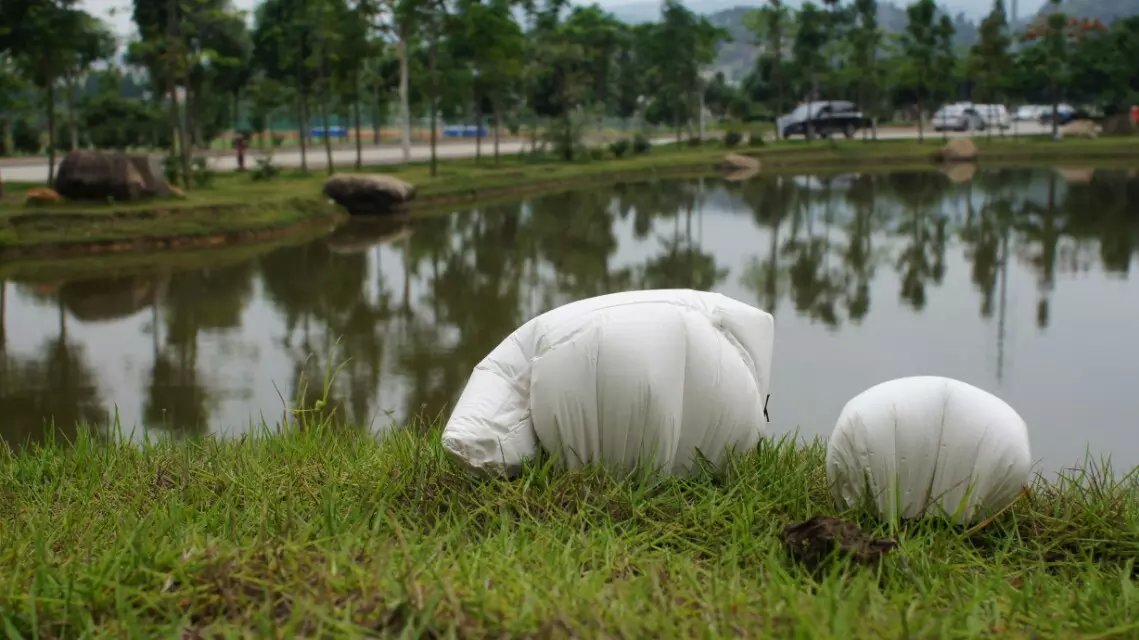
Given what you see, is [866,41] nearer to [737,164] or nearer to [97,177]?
[737,164]

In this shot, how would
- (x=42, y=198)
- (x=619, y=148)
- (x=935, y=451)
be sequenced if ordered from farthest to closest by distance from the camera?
(x=619, y=148) < (x=42, y=198) < (x=935, y=451)

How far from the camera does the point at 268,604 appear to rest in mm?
2400

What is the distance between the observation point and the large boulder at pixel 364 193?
66.3 feet

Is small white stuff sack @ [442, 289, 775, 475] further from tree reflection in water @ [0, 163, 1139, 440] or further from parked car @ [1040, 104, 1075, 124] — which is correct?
parked car @ [1040, 104, 1075, 124]

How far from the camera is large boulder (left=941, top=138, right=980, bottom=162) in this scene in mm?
32312

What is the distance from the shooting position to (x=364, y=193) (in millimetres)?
20219

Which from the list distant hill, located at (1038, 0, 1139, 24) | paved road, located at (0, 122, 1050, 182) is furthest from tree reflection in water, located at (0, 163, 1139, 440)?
distant hill, located at (1038, 0, 1139, 24)

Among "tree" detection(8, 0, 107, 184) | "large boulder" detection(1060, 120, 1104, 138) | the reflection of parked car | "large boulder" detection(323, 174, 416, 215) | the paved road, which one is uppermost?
"tree" detection(8, 0, 107, 184)

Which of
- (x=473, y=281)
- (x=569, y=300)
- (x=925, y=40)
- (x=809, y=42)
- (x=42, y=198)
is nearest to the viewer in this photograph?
(x=569, y=300)

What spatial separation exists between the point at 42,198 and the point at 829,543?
51.9ft

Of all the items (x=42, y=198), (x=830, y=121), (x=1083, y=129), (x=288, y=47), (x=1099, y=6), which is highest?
(x=1099, y=6)

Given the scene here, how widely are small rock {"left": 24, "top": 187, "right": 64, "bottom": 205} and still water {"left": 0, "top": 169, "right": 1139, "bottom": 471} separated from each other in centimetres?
262

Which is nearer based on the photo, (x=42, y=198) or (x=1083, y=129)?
(x=42, y=198)

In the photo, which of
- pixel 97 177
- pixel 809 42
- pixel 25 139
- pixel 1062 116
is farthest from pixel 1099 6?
pixel 97 177
